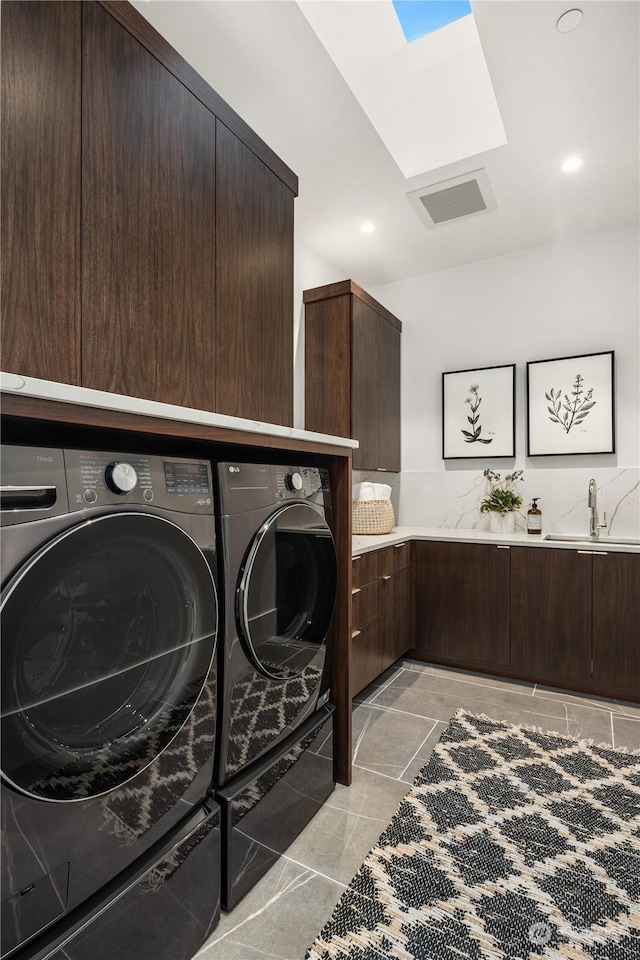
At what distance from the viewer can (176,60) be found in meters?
1.52

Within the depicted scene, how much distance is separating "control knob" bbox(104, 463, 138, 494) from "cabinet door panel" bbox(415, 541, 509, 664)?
242cm

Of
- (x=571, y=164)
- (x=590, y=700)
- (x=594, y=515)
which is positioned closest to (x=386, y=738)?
(x=590, y=700)

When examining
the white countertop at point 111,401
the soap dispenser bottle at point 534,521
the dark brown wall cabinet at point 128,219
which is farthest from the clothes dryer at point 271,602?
the soap dispenser bottle at point 534,521

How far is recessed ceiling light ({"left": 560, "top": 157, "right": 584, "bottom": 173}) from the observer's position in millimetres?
2461

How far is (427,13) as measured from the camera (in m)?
1.83

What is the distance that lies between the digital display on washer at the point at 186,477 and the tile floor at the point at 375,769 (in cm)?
110

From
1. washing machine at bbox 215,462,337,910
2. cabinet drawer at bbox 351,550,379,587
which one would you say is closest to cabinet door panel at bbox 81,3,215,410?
washing machine at bbox 215,462,337,910

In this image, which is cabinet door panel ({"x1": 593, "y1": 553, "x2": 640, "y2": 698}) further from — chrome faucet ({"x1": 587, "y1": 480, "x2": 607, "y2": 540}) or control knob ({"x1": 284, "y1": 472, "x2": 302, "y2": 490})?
control knob ({"x1": 284, "y1": 472, "x2": 302, "y2": 490})

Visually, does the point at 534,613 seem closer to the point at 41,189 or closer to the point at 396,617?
the point at 396,617

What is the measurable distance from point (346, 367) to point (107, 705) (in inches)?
98.9

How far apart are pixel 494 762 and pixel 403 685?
84 cm

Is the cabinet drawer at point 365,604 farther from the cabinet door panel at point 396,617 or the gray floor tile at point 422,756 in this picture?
the gray floor tile at point 422,756

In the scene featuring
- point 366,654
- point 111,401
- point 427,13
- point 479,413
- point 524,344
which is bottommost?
point 366,654

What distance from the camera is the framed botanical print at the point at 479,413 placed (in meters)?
3.40
